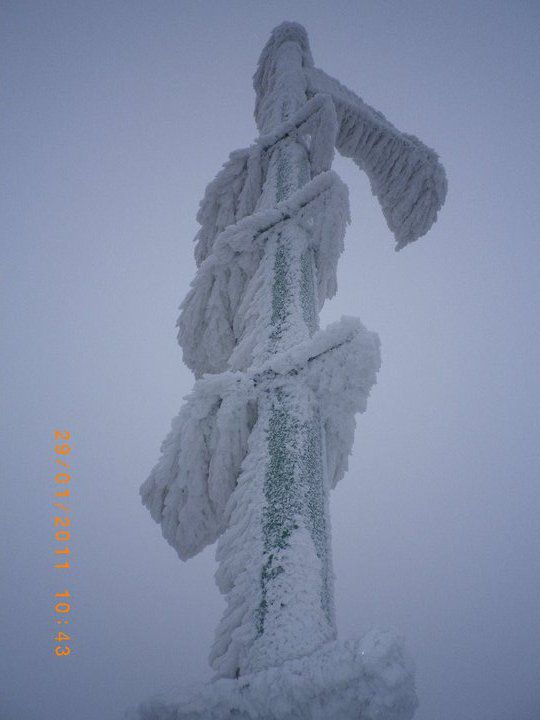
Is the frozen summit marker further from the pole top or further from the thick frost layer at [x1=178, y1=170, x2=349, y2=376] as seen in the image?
the pole top

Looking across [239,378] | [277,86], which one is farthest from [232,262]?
[277,86]

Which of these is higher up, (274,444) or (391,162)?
(391,162)

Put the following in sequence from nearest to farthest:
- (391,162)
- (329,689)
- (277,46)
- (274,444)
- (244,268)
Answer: (329,689) → (274,444) → (244,268) → (391,162) → (277,46)

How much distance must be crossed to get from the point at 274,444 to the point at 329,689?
105 centimetres

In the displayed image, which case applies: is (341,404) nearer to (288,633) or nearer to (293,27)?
(288,633)

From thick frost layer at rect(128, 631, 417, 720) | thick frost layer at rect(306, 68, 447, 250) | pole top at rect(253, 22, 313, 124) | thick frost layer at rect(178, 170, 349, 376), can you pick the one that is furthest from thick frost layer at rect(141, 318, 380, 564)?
pole top at rect(253, 22, 313, 124)

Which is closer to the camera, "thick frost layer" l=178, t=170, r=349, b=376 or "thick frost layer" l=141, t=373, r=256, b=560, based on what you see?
"thick frost layer" l=141, t=373, r=256, b=560

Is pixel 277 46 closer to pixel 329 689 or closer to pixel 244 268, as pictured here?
pixel 244 268

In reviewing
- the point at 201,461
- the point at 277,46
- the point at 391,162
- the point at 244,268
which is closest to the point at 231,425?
the point at 201,461

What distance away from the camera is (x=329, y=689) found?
1.27 metres

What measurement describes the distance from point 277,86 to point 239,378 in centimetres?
457

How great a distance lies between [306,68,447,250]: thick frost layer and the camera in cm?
550

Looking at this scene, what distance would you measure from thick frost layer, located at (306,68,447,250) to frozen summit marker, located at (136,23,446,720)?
1.81m

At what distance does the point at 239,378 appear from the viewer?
2.34 m
